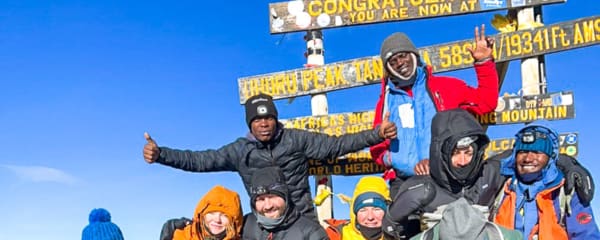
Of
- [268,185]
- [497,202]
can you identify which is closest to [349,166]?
[268,185]

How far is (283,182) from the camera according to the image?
5.13m

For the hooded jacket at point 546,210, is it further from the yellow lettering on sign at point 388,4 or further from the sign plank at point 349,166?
the yellow lettering on sign at point 388,4

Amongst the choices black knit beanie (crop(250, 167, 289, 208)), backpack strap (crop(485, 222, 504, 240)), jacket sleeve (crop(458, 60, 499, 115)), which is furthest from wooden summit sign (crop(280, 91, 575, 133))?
backpack strap (crop(485, 222, 504, 240))

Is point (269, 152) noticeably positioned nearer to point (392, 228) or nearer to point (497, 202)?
point (392, 228)

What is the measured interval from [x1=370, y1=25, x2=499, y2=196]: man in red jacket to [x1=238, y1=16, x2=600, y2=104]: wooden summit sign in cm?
188

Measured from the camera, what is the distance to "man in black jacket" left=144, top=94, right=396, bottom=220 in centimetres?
573

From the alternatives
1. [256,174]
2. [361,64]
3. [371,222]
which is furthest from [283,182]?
[361,64]

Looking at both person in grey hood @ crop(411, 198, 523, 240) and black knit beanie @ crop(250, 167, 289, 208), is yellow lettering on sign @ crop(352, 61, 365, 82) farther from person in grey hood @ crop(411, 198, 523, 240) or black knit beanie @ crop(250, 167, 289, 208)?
person in grey hood @ crop(411, 198, 523, 240)

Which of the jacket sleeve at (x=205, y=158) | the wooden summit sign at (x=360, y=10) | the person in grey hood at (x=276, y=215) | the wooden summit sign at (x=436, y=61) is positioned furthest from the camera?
the wooden summit sign at (x=360, y=10)

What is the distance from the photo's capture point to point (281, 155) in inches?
226

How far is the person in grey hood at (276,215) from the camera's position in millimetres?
4941

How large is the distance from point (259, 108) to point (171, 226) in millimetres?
1318

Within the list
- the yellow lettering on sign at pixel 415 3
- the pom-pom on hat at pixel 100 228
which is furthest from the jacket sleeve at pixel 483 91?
the pom-pom on hat at pixel 100 228

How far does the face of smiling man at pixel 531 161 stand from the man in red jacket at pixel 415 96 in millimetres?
985
